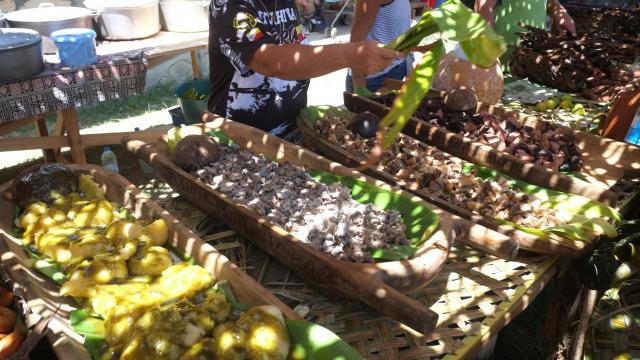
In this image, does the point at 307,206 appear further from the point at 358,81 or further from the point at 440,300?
the point at 358,81

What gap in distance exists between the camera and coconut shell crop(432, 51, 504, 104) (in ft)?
10.1

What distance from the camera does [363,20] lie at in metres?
3.34

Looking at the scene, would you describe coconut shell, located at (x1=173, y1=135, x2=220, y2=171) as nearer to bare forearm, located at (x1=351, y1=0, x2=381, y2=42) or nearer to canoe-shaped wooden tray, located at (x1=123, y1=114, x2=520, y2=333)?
canoe-shaped wooden tray, located at (x1=123, y1=114, x2=520, y2=333)

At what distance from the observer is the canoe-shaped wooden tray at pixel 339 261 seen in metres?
1.22

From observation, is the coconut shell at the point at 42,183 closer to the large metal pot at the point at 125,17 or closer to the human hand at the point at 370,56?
the human hand at the point at 370,56

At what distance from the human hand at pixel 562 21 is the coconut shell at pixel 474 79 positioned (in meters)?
1.30

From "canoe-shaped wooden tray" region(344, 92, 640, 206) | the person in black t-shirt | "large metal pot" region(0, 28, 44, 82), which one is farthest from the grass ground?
"canoe-shaped wooden tray" region(344, 92, 640, 206)

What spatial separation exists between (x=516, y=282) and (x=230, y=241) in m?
1.02

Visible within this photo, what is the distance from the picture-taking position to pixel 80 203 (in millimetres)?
1800

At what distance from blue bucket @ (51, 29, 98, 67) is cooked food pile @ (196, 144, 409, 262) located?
184cm

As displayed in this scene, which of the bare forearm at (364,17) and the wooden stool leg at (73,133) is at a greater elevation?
the bare forearm at (364,17)

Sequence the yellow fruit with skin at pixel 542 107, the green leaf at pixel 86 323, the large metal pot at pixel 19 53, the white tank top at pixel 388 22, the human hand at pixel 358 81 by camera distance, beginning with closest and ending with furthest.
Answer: the green leaf at pixel 86 323 → the large metal pot at pixel 19 53 → the yellow fruit with skin at pixel 542 107 → the human hand at pixel 358 81 → the white tank top at pixel 388 22

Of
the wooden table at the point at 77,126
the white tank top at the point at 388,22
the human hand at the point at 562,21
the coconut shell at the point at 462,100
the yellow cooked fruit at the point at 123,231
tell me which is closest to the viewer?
the yellow cooked fruit at the point at 123,231

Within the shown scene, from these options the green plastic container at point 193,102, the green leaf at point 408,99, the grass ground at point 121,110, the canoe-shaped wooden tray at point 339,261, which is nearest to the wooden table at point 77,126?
the green plastic container at point 193,102
